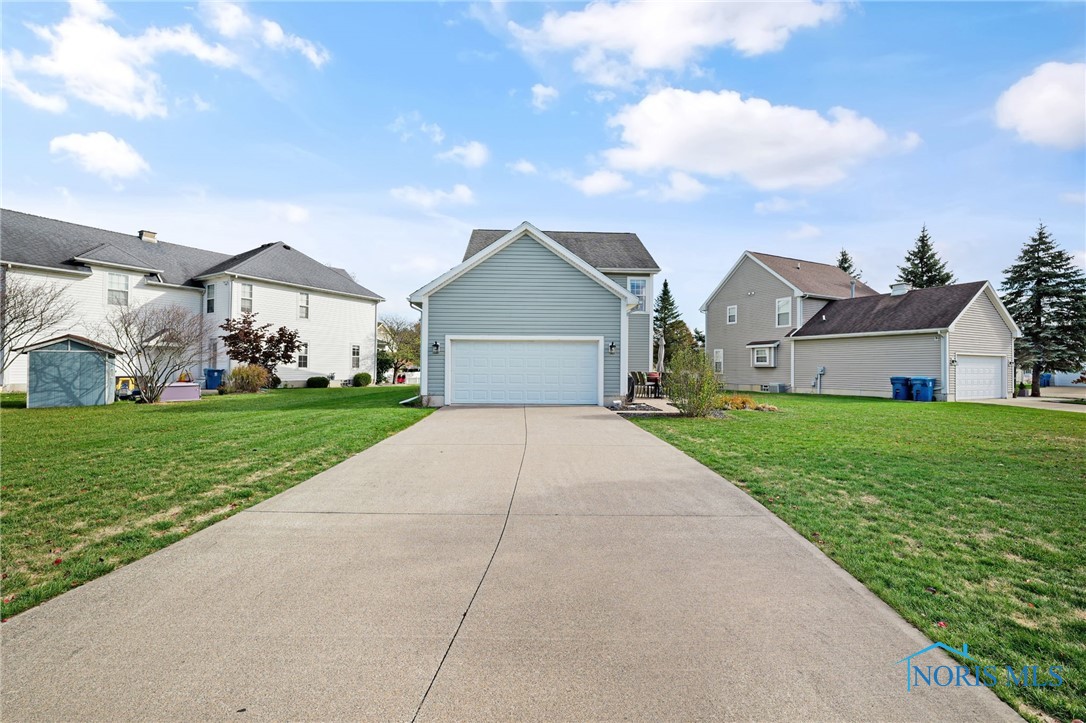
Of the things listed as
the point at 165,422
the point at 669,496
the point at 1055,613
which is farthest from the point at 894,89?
the point at 165,422

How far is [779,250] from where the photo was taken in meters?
30.9

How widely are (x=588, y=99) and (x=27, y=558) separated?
592 inches

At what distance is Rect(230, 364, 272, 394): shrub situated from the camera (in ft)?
69.8

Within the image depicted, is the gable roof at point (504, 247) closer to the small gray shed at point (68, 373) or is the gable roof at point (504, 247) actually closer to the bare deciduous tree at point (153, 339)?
the bare deciduous tree at point (153, 339)

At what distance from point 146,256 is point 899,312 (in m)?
36.7

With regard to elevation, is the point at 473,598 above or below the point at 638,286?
below

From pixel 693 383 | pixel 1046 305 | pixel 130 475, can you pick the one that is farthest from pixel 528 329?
pixel 1046 305

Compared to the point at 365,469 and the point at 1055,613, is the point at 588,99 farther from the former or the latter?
the point at 1055,613

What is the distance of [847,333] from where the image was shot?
2362cm

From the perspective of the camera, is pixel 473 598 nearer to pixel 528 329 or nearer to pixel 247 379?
pixel 528 329

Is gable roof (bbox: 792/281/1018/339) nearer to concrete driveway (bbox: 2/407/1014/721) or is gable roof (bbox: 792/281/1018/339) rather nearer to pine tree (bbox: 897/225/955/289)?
pine tree (bbox: 897/225/955/289)

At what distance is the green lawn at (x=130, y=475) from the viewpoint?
3.84 meters

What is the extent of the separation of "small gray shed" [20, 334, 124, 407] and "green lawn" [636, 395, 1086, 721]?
1798 cm

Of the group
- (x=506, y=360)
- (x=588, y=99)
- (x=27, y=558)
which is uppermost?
(x=588, y=99)
